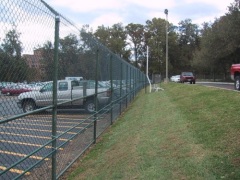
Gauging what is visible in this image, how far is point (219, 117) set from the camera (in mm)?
9000

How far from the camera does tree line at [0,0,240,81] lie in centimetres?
369

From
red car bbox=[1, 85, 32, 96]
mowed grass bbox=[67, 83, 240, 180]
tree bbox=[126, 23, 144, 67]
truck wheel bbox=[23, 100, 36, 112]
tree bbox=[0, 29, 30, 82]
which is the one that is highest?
tree bbox=[126, 23, 144, 67]

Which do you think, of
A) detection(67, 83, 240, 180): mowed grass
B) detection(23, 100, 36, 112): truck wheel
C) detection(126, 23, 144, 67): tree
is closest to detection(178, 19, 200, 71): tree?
detection(126, 23, 144, 67): tree

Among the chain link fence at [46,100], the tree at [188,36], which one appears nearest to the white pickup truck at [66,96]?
the chain link fence at [46,100]

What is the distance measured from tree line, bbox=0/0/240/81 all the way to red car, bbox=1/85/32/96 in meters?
0.09

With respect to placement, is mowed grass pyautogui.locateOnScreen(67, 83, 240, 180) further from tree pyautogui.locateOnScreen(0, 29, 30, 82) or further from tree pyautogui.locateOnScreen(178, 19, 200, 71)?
tree pyautogui.locateOnScreen(178, 19, 200, 71)

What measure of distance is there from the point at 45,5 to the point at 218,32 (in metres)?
45.5

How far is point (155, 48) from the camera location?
281ft

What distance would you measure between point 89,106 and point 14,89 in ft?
14.3

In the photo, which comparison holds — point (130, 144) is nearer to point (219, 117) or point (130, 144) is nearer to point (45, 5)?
point (219, 117)

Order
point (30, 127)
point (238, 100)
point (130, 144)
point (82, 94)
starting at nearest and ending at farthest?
1. point (30, 127)
2. point (82, 94)
3. point (130, 144)
4. point (238, 100)

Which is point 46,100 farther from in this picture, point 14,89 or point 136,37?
point 136,37

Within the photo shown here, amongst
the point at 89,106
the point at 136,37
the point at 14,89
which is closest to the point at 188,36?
the point at 136,37

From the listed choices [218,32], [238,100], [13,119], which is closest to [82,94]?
[13,119]
